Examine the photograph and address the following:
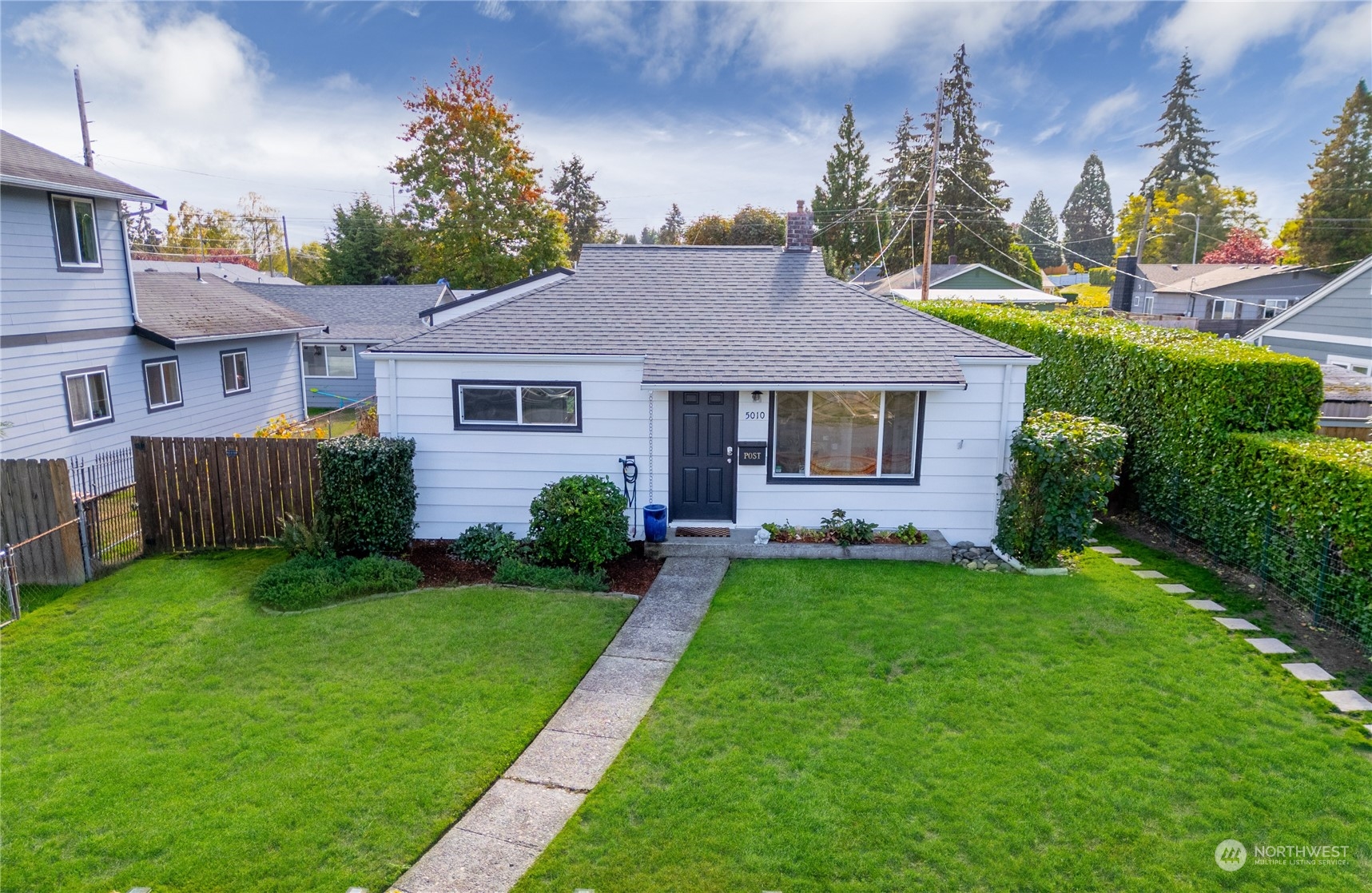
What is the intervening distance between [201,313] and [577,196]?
168 feet

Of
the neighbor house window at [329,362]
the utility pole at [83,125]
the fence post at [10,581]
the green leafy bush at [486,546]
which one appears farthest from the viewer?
the utility pole at [83,125]

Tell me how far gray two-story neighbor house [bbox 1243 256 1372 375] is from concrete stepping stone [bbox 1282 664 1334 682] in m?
16.4

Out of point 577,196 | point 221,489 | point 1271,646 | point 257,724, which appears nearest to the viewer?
point 257,724

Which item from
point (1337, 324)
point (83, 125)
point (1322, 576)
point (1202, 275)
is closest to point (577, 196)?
point (83, 125)

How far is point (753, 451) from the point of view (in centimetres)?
1030

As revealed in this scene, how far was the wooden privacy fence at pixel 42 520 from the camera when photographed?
348 inches

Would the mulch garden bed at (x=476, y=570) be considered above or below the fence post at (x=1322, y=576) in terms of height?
below

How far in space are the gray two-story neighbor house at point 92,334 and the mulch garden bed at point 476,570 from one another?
7.11m

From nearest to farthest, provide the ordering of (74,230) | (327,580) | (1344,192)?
(327,580), (74,230), (1344,192)

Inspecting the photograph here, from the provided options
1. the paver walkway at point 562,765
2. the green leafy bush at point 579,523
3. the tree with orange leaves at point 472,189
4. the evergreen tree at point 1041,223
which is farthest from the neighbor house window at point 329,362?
the evergreen tree at point 1041,223

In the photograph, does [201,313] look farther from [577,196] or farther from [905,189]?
[577,196]

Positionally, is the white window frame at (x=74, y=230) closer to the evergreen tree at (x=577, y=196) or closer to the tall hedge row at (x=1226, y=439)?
the tall hedge row at (x=1226, y=439)

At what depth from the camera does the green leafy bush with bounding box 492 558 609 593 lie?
8.90 m

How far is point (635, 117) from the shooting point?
19547 mm
